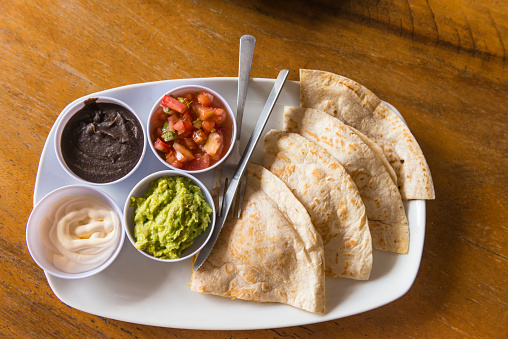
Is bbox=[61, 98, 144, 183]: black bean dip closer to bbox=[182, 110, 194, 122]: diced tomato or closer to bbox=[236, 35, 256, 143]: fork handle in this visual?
bbox=[182, 110, 194, 122]: diced tomato

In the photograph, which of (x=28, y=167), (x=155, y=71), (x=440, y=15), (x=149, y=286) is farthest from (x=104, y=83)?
(x=440, y=15)

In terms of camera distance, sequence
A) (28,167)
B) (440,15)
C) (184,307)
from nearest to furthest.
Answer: (184,307)
(28,167)
(440,15)

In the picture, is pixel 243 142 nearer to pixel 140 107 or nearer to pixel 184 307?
pixel 140 107

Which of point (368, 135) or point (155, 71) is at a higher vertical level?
point (368, 135)

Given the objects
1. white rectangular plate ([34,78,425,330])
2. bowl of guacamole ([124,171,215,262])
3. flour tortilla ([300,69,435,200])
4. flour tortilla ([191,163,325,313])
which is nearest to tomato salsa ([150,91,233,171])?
bowl of guacamole ([124,171,215,262])

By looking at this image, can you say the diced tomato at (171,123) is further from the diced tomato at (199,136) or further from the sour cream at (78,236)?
the sour cream at (78,236)

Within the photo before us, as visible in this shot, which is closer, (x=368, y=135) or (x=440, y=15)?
(x=368, y=135)
